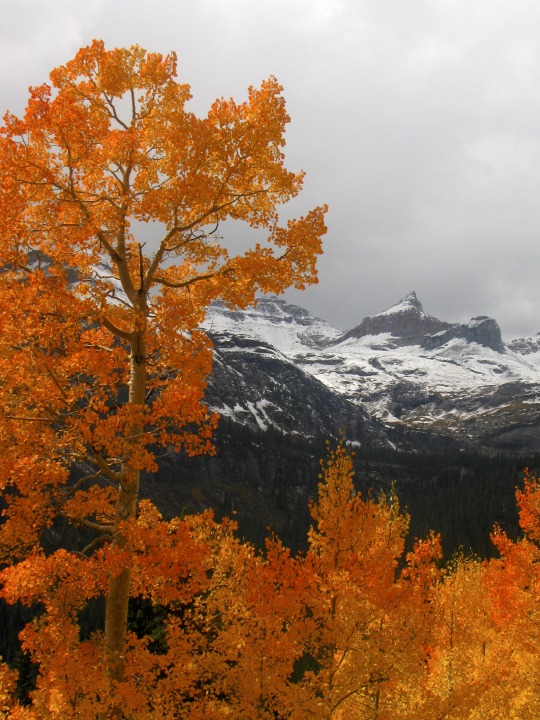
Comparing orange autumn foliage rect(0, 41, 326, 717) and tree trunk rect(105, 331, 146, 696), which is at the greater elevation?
orange autumn foliage rect(0, 41, 326, 717)

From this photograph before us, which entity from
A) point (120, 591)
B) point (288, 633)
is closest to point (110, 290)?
point (120, 591)

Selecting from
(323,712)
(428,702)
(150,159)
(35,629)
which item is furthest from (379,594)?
(150,159)

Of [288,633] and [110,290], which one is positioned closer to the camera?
[110,290]

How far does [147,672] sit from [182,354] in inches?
208

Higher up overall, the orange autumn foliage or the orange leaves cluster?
the orange autumn foliage

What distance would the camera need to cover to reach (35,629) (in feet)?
27.5

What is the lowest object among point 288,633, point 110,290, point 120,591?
point 288,633

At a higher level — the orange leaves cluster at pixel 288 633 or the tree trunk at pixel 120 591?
the tree trunk at pixel 120 591

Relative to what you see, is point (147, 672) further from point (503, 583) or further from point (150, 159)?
point (503, 583)

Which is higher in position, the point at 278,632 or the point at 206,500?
the point at 278,632

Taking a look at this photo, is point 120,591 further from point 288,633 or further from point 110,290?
point 288,633

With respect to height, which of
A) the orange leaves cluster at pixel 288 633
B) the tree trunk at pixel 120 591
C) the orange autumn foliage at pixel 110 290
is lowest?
the orange leaves cluster at pixel 288 633

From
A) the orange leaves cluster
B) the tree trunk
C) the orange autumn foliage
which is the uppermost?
the orange autumn foliage

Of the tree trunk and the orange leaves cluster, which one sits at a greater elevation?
the tree trunk
